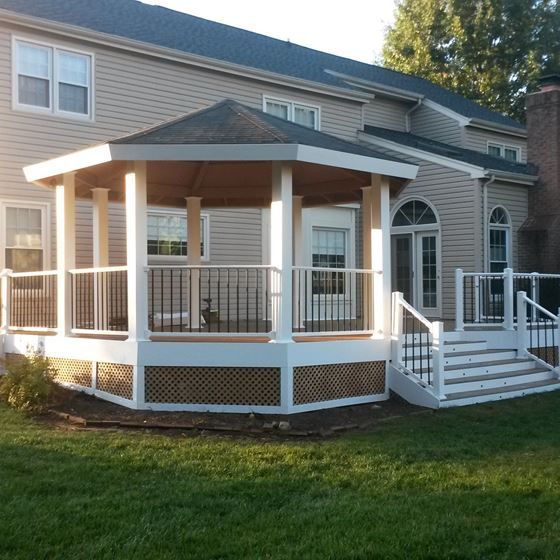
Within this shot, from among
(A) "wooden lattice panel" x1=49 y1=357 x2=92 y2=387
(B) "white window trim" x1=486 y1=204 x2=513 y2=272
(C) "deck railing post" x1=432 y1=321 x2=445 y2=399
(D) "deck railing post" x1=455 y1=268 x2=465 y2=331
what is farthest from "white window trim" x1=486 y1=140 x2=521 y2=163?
(A) "wooden lattice panel" x1=49 y1=357 x2=92 y2=387

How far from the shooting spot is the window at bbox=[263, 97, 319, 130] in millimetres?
16453

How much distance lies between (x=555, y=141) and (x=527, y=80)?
17.4 m

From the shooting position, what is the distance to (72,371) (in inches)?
391

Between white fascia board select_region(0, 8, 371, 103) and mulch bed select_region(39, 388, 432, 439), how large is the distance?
672cm

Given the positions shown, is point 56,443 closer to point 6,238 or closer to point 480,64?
point 6,238

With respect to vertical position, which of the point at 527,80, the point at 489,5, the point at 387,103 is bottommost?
the point at 387,103

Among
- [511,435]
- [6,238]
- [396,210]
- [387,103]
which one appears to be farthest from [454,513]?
[387,103]

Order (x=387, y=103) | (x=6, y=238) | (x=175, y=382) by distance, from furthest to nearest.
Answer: (x=387, y=103), (x=6, y=238), (x=175, y=382)

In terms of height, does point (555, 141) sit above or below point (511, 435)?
above

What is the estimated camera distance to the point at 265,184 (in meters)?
11.9

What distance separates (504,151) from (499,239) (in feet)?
18.4

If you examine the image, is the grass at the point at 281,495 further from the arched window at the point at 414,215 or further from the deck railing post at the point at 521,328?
the arched window at the point at 414,215

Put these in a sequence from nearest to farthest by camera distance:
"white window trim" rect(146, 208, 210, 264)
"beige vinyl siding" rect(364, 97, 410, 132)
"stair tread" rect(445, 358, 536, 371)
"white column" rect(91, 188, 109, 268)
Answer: "stair tread" rect(445, 358, 536, 371) → "white column" rect(91, 188, 109, 268) → "white window trim" rect(146, 208, 210, 264) → "beige vinyl siding" rect(364, 97, 410, 132)

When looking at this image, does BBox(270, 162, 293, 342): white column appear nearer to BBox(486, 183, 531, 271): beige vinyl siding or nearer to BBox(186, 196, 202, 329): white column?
BBox(186, 196, 202, 329): white column
